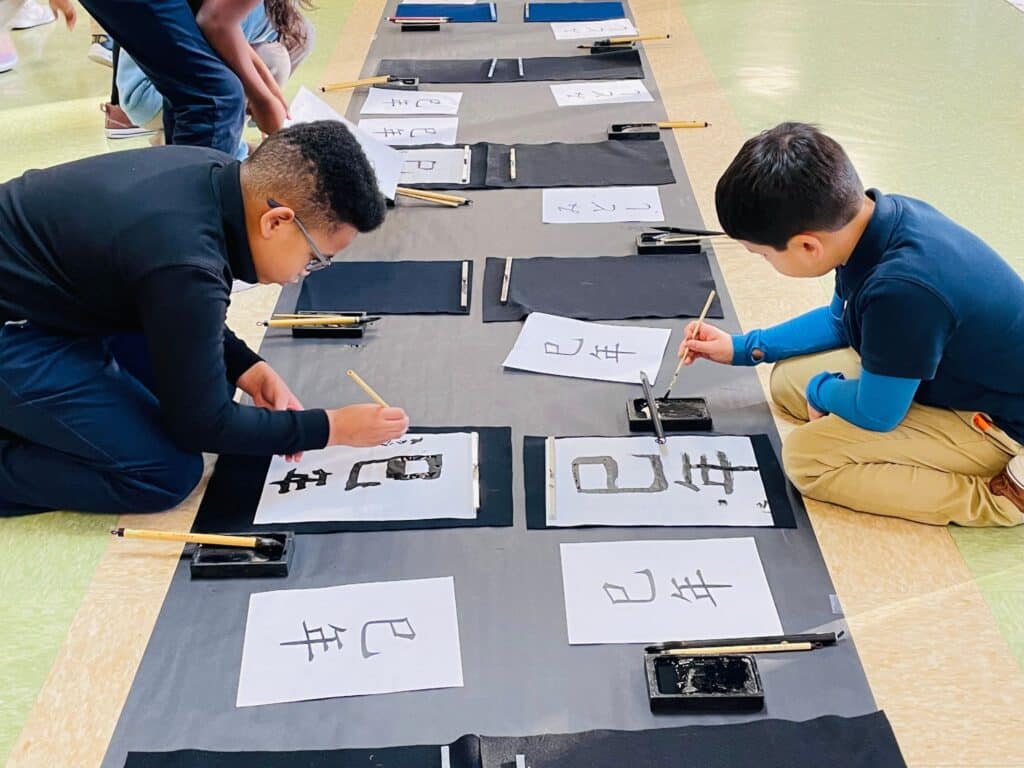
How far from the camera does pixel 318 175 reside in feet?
4.74

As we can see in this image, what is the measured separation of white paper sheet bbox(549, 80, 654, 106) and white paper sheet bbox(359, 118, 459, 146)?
0.41m

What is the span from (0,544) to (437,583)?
2.57 ft

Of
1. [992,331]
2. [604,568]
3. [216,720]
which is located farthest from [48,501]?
[992,331]

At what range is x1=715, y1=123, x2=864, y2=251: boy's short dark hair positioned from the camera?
58.4 inches

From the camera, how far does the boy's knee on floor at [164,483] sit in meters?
1.72

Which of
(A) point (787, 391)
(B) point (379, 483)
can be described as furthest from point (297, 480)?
(A) point (787, 391)

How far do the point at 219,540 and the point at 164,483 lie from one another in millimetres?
197

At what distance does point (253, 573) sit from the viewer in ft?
5.25

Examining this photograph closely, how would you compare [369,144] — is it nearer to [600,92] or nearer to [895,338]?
[600,92]

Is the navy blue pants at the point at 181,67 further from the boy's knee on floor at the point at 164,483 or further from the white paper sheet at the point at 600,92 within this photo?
the white paper sheet at the point at 600,92

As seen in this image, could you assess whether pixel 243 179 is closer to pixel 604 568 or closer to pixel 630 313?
pixel 604 568

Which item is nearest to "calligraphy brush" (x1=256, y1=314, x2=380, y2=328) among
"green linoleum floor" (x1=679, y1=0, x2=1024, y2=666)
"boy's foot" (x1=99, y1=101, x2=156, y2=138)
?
"boy's foot" (x1=99, y1=101, x2=156, y2=138)

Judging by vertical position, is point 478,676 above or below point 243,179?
below

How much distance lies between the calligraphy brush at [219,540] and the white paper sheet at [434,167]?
1.49 metres
